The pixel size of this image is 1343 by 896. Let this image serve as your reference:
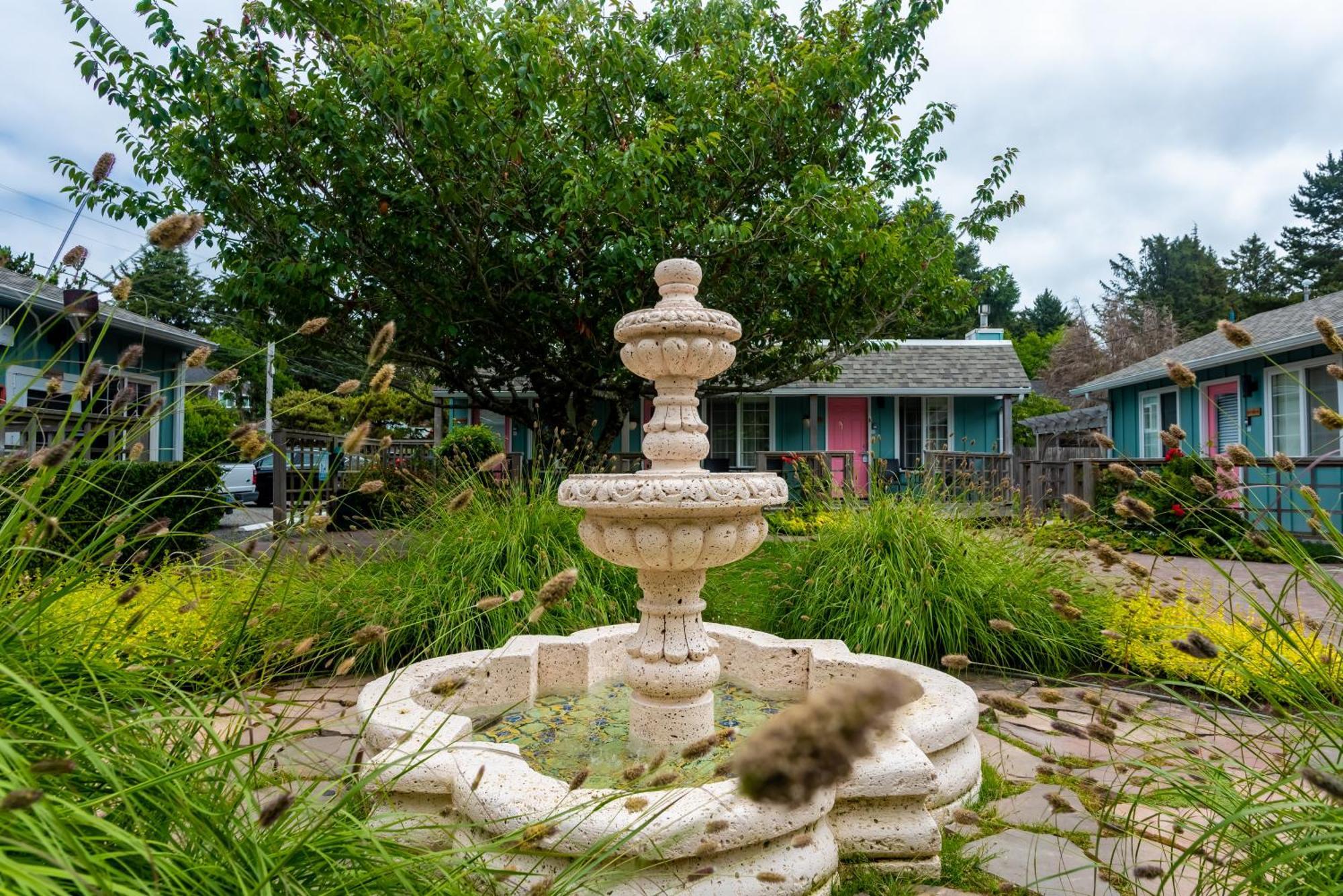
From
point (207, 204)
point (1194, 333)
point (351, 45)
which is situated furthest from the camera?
point (1194, 333)

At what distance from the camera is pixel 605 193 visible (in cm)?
647

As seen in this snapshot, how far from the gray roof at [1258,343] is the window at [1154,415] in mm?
468

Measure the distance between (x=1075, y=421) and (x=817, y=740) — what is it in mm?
20622

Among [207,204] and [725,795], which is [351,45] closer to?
[207,204]

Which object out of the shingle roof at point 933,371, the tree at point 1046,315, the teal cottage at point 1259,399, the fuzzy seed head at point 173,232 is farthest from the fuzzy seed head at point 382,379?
the tree at point 1046,315

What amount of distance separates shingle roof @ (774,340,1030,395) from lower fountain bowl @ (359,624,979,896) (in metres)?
13.5

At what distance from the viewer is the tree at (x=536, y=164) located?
6.23 meters

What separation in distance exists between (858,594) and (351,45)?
621 cm

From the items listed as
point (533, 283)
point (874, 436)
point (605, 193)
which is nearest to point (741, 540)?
point (874, 436)

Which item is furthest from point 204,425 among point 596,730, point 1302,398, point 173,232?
point 1302,398

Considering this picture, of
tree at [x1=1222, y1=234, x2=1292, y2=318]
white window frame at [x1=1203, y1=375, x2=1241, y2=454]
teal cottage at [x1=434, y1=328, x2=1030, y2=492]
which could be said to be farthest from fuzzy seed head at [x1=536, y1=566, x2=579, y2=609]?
tree at [x1=1222, y1=234, x2=1292, y2=318]

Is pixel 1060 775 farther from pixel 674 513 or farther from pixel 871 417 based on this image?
pixel 871 417

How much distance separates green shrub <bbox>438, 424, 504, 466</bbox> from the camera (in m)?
11.8

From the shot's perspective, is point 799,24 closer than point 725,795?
No
